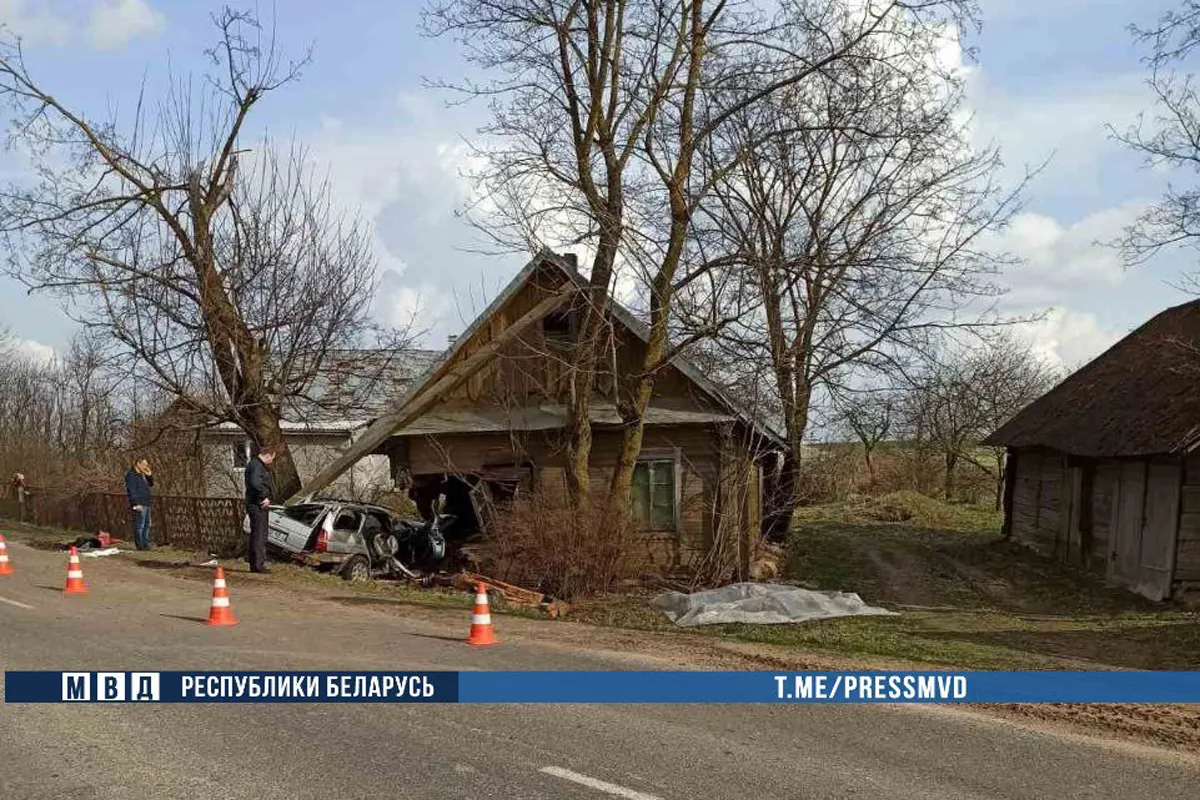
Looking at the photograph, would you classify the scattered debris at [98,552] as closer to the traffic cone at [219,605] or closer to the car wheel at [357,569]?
the car wheel at [357,569]

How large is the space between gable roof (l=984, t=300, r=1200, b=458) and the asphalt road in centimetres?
1071

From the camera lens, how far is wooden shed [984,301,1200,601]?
53.0 feet

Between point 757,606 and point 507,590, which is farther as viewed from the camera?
point 507,590

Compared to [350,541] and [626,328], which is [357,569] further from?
[626,328]

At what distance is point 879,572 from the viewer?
21.5 meters

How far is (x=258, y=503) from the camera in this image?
631 inches

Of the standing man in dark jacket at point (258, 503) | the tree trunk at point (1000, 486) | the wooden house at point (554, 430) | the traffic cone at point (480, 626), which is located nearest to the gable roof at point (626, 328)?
the wooden house at point (554, 430)

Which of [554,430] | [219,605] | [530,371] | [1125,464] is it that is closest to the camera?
[219,605]

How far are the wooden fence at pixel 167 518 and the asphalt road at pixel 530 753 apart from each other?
38.3ft

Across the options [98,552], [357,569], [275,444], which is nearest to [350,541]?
[357,569]

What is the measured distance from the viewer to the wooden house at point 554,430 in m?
18.9

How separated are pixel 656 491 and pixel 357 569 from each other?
19.3 ft

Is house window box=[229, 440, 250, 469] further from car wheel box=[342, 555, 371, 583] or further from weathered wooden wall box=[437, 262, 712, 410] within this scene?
car wheel box=[342, 555, 371, 583]

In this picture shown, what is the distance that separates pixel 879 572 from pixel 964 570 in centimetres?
231
